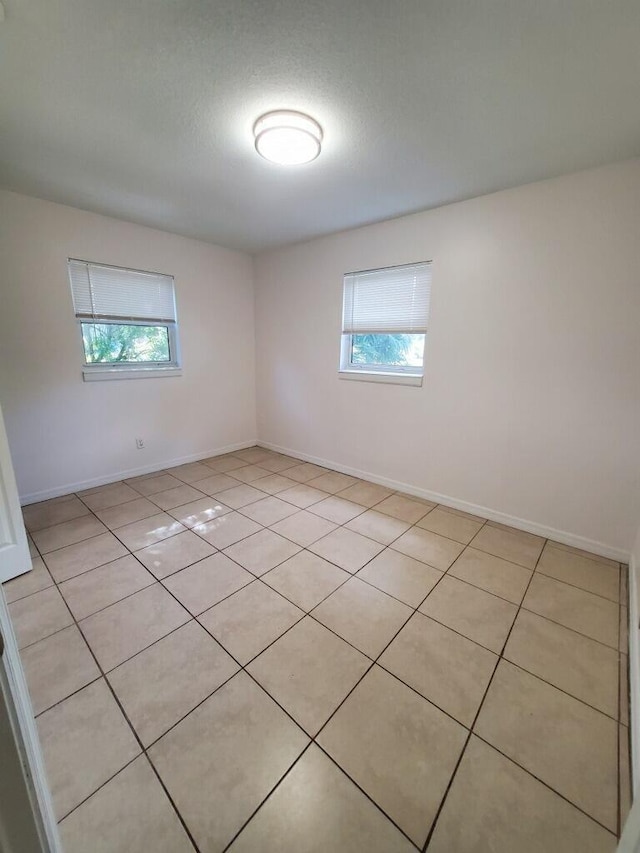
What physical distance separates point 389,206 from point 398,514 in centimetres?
240

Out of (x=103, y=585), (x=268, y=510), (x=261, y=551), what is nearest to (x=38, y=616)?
(x=103, y=585)

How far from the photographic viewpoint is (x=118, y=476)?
3242mm

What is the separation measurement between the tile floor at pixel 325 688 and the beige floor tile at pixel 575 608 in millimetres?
11

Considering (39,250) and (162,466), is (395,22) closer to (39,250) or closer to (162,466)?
(39,250)

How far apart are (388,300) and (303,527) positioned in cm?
206

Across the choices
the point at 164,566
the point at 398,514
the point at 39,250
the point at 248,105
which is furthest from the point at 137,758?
the point at 39,250

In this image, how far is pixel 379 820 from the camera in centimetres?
97

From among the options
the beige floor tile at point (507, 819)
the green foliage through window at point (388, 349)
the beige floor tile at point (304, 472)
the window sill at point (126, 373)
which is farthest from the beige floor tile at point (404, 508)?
the window sill at point (126, 373)

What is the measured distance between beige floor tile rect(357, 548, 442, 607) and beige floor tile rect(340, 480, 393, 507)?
75cm

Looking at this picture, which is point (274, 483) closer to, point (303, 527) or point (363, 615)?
point (303, 527)

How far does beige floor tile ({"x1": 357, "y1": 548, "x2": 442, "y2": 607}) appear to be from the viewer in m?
1.84

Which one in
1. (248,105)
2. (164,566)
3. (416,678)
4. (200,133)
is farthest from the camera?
(164,566)

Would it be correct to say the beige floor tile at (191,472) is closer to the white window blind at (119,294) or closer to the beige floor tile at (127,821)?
the white window blind at (119,294)

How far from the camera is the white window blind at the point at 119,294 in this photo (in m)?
2.79
